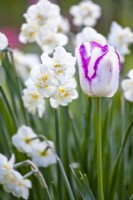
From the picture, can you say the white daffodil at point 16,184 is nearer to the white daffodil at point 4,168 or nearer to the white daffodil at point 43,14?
the white daffodil at point 4,168

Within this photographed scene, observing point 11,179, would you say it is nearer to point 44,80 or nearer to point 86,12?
point 44,80

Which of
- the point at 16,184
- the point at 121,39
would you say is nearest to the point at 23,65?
the point at 121,39

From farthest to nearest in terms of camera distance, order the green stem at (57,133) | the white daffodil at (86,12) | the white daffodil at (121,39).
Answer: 1. the white daffodil at (86,12)
2. the white daffodil at (121,39)
3. the green stem at (57,133)

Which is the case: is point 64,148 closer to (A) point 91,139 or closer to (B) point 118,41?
(A) point 91,139

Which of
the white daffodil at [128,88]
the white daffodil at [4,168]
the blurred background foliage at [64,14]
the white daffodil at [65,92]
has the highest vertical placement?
the white daffodil at [65,92]

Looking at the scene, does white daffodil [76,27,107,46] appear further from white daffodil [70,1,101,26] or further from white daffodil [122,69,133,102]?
white daffodil [70,1,101,26]

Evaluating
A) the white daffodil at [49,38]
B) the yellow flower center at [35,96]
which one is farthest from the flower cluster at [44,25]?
the yellow flower center at [35,96]

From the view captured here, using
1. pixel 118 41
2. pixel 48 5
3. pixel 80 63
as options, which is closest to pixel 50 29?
pixel 48 5

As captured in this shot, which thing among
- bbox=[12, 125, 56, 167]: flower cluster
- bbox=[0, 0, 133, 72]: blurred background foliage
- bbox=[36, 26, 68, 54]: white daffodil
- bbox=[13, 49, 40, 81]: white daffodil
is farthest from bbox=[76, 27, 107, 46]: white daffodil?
bbox=[0, 0, 133, 72]: blurred background foliage
